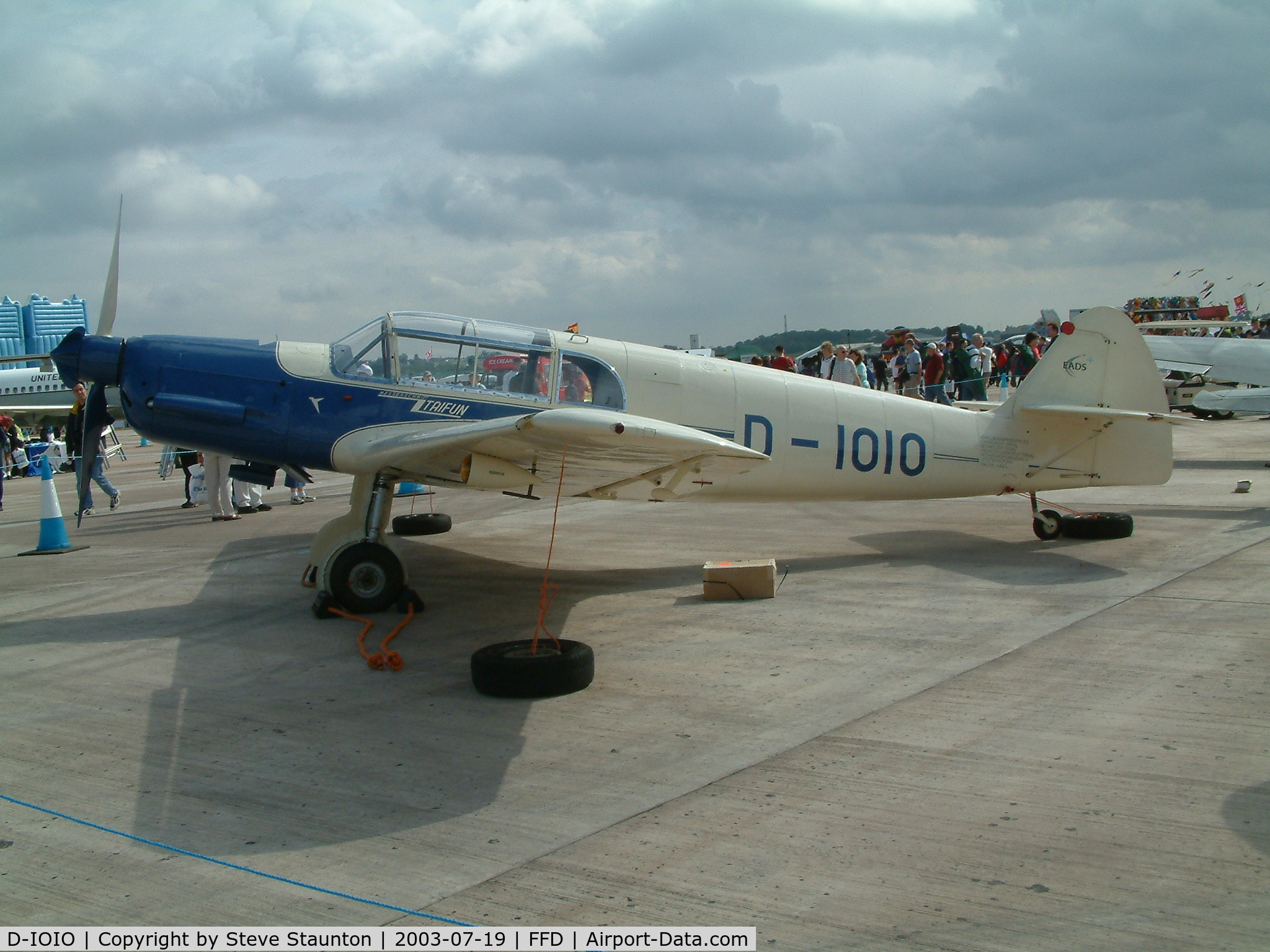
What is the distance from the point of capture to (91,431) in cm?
810

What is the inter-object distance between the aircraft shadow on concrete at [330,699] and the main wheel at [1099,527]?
0.54m

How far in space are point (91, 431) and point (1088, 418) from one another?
962cm

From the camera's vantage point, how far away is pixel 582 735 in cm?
474

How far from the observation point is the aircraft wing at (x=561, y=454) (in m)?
5.09

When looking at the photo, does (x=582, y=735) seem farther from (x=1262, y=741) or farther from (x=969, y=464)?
(x=969, y=464)

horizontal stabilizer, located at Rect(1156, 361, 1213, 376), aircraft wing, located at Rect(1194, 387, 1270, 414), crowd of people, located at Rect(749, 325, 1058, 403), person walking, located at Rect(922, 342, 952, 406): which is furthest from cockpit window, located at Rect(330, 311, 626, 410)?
horizontal stabilizer, located at Rect(1156, 361, 1213, 376)

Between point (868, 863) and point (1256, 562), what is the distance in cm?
663

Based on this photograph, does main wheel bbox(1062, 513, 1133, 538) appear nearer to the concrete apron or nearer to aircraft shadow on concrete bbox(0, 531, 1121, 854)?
the concrete apron

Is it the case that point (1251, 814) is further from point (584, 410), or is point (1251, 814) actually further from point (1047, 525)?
point (1047, 525)

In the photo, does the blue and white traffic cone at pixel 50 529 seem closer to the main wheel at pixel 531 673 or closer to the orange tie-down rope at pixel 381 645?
the orange tie-down rope at pixel 381 645

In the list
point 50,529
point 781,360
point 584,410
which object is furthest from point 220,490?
point 781,360

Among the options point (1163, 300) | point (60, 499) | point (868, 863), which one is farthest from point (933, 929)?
point (1163, 300)

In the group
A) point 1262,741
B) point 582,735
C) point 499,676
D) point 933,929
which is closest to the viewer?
point 933,929

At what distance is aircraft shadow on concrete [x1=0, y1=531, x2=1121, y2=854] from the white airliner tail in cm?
99
